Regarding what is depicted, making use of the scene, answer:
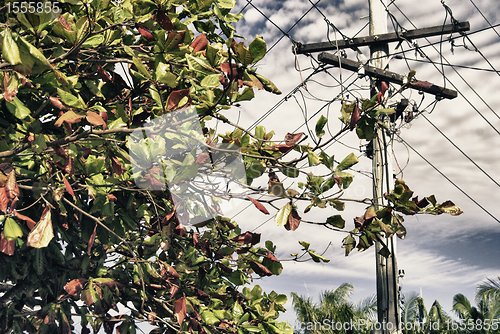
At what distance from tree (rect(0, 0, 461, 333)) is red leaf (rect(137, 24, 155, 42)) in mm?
11

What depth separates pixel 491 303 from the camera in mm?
9469

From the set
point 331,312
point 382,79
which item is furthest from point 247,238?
point 331,312

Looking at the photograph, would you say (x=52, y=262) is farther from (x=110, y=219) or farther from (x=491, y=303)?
(x=491, y=303)

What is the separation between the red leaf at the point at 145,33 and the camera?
177cm

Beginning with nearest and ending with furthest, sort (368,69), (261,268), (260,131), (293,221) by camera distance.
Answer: (293,221), (260,131), (261,268), (368,69)

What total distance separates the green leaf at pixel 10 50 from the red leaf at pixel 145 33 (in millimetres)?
656

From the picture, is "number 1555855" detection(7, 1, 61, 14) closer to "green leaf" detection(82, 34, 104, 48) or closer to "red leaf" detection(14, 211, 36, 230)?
"green leaf" detection(82, 34, 104, 48)

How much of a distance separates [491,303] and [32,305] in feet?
35.8

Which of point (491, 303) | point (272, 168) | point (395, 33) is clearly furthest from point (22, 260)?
point (491, 303)

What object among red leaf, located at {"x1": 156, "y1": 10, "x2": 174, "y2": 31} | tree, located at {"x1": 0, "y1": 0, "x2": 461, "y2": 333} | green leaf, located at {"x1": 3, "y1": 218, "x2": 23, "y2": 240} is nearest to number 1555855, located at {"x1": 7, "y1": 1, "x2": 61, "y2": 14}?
tree, located at {"x1": 0, "y1": 0, "x2": 461, "y2": 333}

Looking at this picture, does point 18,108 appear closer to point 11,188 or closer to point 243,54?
point 11,188

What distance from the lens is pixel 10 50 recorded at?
1.21 meters

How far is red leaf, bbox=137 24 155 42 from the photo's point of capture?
1.77 m

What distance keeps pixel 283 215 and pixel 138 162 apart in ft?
2.72
